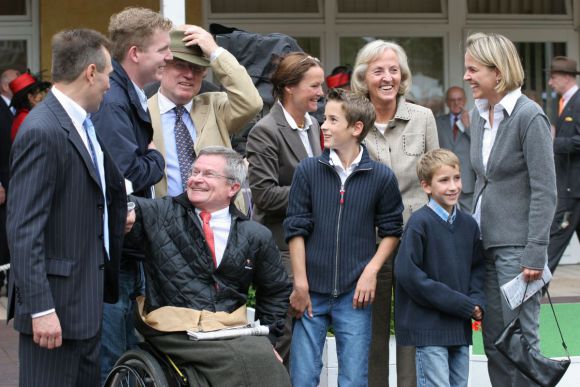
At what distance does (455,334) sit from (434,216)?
22.9 inches

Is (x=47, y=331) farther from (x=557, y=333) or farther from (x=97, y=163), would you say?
(x=557, y=333)

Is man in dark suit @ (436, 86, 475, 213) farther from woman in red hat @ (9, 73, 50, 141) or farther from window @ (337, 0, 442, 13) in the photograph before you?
woman in red hat @ (9, 73, 50, 141)

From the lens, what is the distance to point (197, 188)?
5.13m

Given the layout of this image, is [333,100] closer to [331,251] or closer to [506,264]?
[331,251]

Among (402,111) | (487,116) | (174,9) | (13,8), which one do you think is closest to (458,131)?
(174,9)

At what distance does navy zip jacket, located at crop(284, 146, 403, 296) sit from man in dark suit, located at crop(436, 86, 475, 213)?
5.71 meters

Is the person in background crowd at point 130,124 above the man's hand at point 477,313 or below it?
above

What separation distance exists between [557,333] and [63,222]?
15.8ft

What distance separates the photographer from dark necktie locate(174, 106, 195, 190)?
5574mm

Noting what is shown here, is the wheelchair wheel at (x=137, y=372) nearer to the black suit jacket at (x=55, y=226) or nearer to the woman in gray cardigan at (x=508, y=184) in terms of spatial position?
the black suit jacket at (x=55, y=226)

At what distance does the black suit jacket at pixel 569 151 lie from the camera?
1019cm

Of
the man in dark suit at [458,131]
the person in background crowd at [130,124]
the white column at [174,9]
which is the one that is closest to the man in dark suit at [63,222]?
the person in background crowd at [130,124]

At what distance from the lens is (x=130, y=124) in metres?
→ 5.11

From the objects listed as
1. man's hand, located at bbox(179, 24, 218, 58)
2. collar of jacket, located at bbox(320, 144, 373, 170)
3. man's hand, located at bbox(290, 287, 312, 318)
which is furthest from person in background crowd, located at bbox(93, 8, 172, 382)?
collar of jacket, located at bbox(320, 144, 373, 170)
